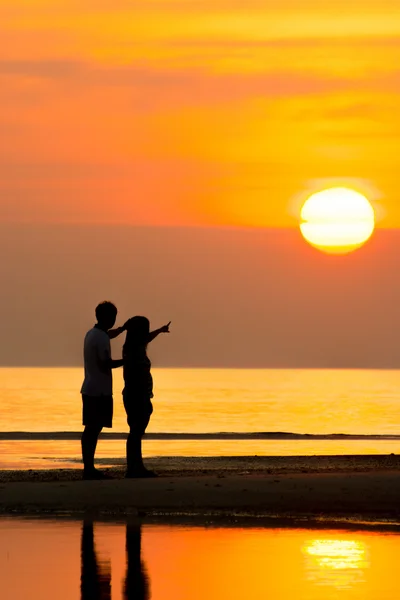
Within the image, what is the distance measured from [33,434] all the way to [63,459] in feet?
46.3

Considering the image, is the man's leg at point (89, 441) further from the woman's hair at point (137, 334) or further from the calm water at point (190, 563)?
the calm water at point (190, 563)

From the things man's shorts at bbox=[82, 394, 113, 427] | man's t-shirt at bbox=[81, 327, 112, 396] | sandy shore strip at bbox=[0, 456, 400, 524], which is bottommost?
sandy shore strip at bbox=[0, 456, 400, 524]

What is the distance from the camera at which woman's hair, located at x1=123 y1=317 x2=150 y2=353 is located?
64.2ft

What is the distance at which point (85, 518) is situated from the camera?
53.4 ft

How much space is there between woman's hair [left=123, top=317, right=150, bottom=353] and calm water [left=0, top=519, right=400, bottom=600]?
4.19 m

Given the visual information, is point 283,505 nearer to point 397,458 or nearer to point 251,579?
point 251,579

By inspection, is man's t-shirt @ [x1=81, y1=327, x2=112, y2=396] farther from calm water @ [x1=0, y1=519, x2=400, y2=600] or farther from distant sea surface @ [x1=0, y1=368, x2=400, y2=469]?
distant sea surface @ [x1=0, y1=368, x2=400, y2=469]

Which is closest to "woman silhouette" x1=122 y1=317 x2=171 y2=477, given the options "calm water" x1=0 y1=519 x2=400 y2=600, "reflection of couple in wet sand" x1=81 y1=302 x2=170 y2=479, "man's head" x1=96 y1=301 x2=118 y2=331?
"reflection of couple in wet sand" x1=81 y1=302 x2=170 y2=479

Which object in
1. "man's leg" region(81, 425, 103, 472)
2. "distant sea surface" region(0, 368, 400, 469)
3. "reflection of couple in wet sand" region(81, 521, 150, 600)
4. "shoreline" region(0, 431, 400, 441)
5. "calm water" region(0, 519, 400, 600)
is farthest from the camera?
"shoreline" region(0, 431, 400, 441)

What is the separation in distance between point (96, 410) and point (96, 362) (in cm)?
61

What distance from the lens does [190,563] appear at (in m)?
13.0

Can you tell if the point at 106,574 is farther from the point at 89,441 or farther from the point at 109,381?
the point at 109,381

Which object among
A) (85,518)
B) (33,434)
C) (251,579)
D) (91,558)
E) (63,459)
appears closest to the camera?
(251,579)

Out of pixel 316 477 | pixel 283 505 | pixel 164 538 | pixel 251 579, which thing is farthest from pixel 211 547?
pixel 316 477
